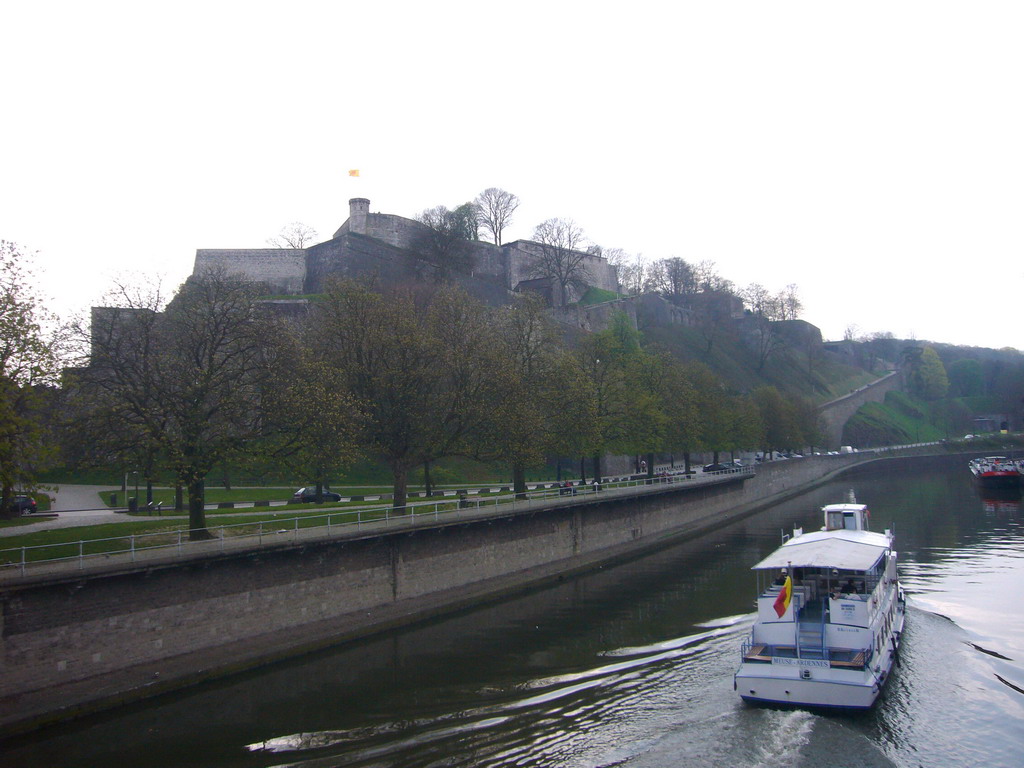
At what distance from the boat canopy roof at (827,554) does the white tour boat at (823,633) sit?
3cm

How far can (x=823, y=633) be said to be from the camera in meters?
18.5

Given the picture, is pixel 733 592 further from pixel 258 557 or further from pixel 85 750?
pixel 85 750

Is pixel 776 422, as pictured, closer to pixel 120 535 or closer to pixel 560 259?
pixel 560 259

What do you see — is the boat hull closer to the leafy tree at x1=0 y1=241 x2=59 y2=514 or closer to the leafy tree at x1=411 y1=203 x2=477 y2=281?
the leafy tree at x1=0 y1=241 x2=59 y2=514

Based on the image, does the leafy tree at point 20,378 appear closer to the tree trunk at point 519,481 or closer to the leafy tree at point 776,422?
the tree trunk at point 519,481

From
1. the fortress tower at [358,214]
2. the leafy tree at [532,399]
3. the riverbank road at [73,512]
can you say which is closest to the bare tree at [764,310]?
the fortress tower at [358,214]

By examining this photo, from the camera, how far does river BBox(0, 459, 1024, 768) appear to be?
15.6 metres

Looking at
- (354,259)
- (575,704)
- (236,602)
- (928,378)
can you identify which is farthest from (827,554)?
(928,378)

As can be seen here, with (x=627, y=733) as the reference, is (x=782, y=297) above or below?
above

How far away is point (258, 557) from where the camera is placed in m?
22.7

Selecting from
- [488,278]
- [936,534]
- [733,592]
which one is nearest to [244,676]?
[733,592]

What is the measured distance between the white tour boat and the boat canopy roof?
28 mm

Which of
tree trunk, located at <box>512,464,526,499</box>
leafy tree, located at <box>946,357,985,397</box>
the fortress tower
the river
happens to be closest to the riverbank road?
the river

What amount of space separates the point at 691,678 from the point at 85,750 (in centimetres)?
1477
